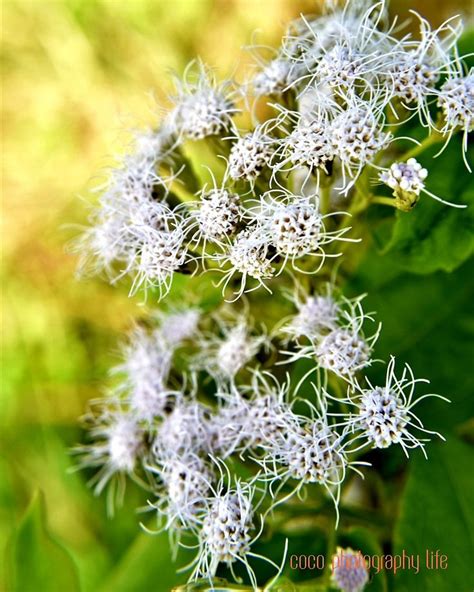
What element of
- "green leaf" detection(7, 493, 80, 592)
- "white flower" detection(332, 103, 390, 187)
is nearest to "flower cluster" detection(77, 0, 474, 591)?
"white flower" detection(332, 103, 390, 187)

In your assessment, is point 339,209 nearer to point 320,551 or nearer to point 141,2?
point 320,551

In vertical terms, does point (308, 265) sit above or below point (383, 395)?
above

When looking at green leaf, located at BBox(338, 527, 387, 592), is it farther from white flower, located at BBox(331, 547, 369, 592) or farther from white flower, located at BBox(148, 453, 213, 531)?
white flower, located at BBox(148, 453, 213, 531)

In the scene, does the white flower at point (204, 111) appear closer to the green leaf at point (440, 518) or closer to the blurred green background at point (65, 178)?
the green leaf at point (440, 518)

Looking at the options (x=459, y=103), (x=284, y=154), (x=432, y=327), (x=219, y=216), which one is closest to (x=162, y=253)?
(x=219, y=216)

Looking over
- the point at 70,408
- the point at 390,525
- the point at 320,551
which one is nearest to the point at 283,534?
the point at 320,551

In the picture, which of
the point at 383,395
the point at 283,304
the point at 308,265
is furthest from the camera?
the point at 283,304

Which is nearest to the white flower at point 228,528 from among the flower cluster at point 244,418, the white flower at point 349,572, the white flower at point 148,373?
the flower cluster at point 244,418
